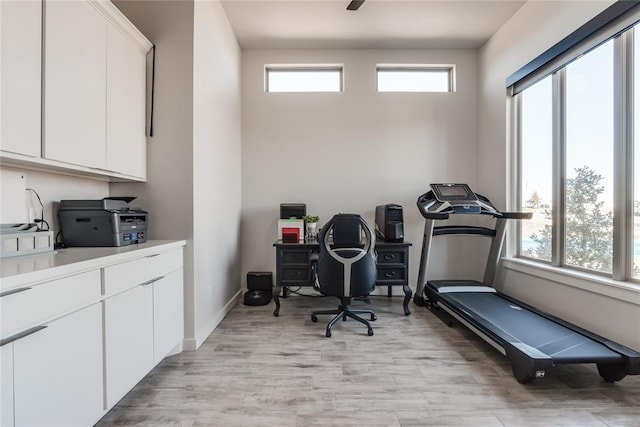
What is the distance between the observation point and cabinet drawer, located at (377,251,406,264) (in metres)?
3.29

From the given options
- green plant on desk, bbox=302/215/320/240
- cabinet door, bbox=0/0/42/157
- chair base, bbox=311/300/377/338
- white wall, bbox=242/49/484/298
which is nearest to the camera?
cabinet door, bbox=0/0/42/157

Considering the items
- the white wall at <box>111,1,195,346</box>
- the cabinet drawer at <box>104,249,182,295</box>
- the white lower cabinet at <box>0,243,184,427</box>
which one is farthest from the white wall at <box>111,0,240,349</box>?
the white lower cabinet at <box>0,243,184,427</box>

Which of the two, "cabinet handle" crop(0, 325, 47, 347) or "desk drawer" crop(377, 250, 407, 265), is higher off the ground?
"cabinet handle" crop(0, 325, 47, 347)

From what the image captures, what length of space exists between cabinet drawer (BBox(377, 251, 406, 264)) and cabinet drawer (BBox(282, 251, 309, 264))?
0.82 m

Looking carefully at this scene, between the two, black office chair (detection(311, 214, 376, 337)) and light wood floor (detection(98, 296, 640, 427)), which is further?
black office chair (detection(311, 214, 376, 337))

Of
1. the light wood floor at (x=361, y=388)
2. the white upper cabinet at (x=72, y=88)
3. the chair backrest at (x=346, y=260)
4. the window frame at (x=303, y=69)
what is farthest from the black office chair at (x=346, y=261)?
the window frame at (x=303, y=69)

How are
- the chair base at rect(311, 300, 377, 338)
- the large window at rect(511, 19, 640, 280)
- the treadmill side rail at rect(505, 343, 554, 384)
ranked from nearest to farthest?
the treadmill side rail at rect(505, 343, 554, 384) < the large window at rect(511, 19, 640, 280) < the chair base at rect(311, 300, 377, 338)

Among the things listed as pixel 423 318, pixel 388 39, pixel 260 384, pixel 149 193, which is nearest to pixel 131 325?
pixel 260 384

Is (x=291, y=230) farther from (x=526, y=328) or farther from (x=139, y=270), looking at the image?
(x=526, y=328)

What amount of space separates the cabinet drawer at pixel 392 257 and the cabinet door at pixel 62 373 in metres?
2.57

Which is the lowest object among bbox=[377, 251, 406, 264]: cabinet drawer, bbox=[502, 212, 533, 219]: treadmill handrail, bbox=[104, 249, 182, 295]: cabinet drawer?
bbox=[377, 251, 406, 264]: cabinet drawer

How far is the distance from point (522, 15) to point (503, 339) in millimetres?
3351

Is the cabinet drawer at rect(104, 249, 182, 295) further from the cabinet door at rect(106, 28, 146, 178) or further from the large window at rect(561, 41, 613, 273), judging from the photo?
the large window at rect(561, 41, 613, 273)

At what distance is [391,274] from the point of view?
3.28 metres
